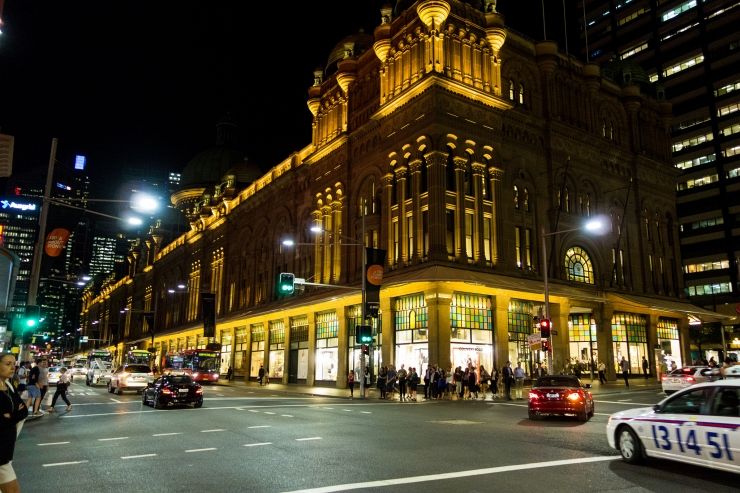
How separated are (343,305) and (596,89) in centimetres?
2837

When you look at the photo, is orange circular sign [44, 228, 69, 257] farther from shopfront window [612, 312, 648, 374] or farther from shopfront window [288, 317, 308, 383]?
shopfront window [612, 312, 648, 374]

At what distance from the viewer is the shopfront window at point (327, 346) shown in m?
43.7

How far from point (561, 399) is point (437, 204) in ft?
62.0

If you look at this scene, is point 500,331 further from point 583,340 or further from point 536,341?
point 583,340

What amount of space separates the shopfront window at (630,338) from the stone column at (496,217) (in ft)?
45.7

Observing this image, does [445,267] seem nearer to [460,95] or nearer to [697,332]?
[460,95]

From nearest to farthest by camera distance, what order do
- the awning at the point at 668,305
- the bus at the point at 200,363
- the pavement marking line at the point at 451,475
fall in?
the pavement marking line at the point at 451,475
the awning at the point at 668,305
the bus at the point at 200,363

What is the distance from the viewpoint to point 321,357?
45.5 meters

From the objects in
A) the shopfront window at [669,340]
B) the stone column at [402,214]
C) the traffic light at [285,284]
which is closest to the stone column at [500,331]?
the stone column at [402,214]

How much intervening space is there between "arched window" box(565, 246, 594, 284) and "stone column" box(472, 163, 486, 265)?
968 cm

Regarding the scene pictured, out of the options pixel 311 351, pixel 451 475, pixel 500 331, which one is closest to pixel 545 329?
pixel 500 331

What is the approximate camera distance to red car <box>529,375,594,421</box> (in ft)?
58.0

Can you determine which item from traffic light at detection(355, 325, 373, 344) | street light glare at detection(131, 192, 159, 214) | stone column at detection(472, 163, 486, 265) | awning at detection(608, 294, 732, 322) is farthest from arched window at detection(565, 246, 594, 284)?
street light glare at detection(131, 192, 159, 214)

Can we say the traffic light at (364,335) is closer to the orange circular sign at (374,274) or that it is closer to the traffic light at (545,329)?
the orange circular sign at (374,274)
